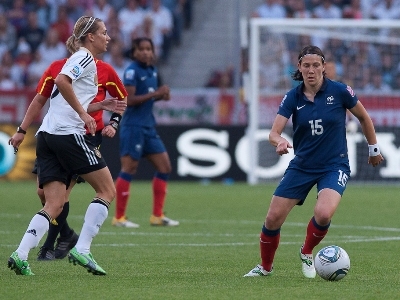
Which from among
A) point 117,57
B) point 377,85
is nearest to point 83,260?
point 377,85

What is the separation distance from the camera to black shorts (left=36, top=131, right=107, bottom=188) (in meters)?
8.05

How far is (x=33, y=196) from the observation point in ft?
57.1

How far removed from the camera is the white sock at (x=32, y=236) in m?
7.86

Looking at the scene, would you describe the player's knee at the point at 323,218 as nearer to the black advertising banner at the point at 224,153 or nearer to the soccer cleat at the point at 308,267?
the soccer cleat at the point at 308,267

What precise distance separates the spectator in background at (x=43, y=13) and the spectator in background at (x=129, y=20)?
1.84 meters

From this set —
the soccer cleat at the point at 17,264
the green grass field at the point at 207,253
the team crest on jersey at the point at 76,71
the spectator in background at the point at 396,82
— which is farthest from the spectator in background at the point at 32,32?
the soccer cleat at the point at 17,264

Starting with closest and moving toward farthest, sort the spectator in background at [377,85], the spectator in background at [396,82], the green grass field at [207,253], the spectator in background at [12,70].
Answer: the green grass field at [207,253], the spectator in background at [377,85], the spectator in background at [396,82], the spectator in background at [12,70]

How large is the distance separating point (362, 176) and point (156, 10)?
747 centimetres

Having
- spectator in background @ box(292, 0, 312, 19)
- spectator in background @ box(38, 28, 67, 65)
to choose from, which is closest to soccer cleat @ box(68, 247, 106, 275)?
spectator in background @ box(38, 28, 67, 65)

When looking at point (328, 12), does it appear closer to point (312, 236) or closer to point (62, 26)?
point (62, 26)

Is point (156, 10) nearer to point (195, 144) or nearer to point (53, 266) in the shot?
point (195, 144)

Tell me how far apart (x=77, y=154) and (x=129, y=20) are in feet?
56.0

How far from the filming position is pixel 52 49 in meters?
24.0

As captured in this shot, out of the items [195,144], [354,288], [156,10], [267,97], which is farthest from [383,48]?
[354,288]
